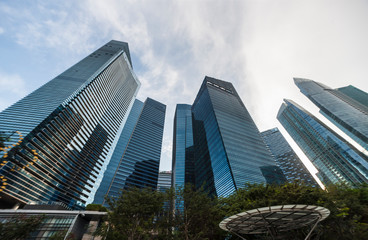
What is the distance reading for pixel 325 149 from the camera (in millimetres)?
106625

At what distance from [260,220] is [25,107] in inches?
3640

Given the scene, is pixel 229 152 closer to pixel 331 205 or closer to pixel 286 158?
pixel 331 205

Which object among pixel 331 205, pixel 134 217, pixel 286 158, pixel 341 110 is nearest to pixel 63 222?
pixel 134 217

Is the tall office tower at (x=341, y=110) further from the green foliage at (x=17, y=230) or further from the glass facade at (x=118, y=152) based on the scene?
the glass facade at (x=118, y=152)

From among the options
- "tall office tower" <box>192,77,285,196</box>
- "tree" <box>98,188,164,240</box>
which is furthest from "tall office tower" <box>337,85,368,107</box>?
"tree" <box>98,188,164,240</box>

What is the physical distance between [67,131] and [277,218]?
8730 centimetres

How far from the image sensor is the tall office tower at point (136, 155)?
328ft

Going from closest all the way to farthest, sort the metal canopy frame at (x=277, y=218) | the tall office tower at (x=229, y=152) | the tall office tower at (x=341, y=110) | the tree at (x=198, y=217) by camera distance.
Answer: the metal canopy frame at (x=277, y=218)
the tree at (x=198, y=217)
the tall office tower at (x=229, y=152)
the tall office tower at (x=341, y=110)

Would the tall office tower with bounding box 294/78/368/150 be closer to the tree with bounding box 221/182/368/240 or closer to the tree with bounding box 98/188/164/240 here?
the tree with bounding box 221/182/368/240

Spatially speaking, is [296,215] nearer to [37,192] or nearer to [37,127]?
[37,127]

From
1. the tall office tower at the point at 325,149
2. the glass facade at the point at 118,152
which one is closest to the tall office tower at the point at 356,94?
the tall office tower at the point at 325,149

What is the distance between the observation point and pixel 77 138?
82.8 m

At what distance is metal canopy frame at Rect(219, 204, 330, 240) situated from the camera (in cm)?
1052

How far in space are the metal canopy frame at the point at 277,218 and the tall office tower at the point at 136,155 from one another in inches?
3400
